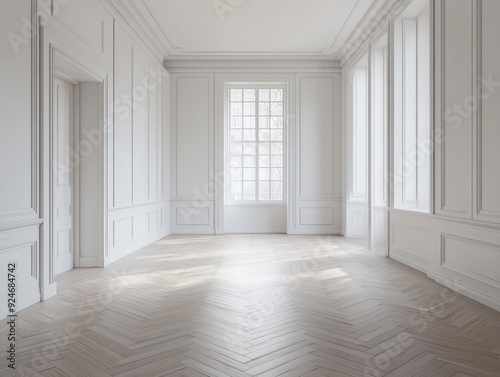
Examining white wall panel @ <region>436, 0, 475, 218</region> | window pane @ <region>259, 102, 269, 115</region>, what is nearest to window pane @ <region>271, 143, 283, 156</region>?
Answer: window pane @ <region>259, 102, 269, 115</region>

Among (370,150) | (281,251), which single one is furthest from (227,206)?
(370,150)

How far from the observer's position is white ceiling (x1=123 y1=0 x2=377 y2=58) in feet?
19.8

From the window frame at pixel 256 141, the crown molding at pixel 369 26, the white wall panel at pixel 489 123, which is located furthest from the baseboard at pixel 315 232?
the white wall panel at pixel 489 123

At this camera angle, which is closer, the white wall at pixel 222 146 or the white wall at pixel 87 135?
the white wall at pixel 87 135

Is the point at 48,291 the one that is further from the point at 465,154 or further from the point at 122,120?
the point at 465,154

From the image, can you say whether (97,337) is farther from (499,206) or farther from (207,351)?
(499,206)

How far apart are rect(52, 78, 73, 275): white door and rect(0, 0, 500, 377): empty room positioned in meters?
0.03

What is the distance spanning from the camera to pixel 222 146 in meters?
8.62

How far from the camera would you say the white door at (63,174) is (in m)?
4.71

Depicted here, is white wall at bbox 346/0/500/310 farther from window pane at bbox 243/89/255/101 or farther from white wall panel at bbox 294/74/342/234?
window pane at bbox 243/89/255/101

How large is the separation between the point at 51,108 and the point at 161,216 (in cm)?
436

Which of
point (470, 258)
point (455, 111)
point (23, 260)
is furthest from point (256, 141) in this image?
point (23, 260)

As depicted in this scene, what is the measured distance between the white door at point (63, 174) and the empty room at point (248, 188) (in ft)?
0.10

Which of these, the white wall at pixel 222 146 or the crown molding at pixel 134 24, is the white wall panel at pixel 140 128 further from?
the white wall at pixel 222 146
